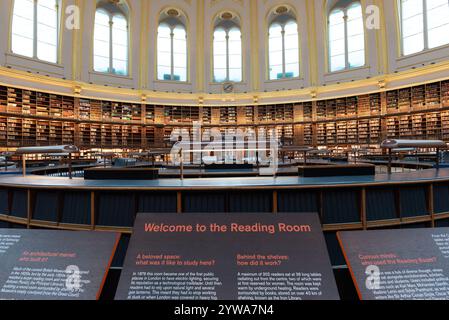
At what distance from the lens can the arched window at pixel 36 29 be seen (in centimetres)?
1195

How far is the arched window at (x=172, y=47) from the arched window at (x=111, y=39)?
207 centimetres

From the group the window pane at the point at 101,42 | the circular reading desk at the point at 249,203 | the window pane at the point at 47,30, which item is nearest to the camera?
the circular reading desk at the point at 249,203

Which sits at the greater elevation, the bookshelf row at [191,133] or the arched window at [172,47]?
the arched window at [172,47]

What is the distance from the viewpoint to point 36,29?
41.1 ft

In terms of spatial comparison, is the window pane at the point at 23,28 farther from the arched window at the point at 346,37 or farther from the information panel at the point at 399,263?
the arched window at the point at 346,37

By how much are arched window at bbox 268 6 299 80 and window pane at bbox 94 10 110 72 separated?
996 centimetres

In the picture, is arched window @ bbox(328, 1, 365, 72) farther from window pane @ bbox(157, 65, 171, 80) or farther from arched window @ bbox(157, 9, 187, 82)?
window pane @ bbox(157, 65, 171, 80)

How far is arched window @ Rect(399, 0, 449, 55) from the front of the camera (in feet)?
38.7

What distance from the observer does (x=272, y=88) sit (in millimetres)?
16438

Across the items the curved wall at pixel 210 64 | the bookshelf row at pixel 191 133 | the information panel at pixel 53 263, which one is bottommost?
the information panel at pixel 53 263

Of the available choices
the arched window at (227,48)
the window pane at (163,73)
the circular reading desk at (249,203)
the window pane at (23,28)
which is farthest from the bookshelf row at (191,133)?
the circular reading desk at (249,203)

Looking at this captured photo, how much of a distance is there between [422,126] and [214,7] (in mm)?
13624

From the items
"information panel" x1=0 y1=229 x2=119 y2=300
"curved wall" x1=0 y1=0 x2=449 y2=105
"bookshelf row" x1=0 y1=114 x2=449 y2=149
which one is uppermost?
"curved wall" x1=0 y1=0 x2=449 y2=105

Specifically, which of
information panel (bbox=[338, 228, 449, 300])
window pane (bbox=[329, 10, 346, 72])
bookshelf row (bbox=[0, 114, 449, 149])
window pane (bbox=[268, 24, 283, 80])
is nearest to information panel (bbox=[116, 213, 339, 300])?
information panel (bbox=[338, 228, 449, 300])
